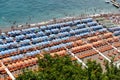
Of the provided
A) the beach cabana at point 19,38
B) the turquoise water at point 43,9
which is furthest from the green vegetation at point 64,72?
the turquoise water at point 43,9

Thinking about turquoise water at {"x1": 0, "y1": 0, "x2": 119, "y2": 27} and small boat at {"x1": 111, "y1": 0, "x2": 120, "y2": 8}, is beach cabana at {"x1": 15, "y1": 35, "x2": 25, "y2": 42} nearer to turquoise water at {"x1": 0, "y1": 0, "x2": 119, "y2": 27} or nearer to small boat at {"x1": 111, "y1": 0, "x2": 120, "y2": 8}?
turquoise water at {"x1": 0, "y1": 0, "x2": 119, "y2": 27}

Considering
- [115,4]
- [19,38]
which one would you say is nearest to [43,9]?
[115,4]

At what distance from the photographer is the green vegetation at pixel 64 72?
44469 millimetres

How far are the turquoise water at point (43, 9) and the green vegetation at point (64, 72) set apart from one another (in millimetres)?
29411

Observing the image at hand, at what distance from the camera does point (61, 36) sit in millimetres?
65375

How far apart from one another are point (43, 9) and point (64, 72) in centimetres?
4400

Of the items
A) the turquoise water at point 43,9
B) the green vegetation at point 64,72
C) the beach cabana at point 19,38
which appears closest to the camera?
the green vegetation at point 64,72

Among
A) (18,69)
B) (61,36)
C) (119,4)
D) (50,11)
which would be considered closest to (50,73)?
(18,69)

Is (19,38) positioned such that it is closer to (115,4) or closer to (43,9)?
(43,9)

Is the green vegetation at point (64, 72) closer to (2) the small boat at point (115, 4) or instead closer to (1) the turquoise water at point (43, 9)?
(1) the turquoise water at point (43, 9)

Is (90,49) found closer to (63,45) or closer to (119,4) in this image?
(63,45)

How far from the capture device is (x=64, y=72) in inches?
1810

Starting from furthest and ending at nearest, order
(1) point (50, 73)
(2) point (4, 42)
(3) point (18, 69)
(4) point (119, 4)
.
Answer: (4) point (119, 4) < (2) point (4, 42) < (3) point (18, 69) < (1) point (50, 73)

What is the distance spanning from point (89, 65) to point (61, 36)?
18338mm
